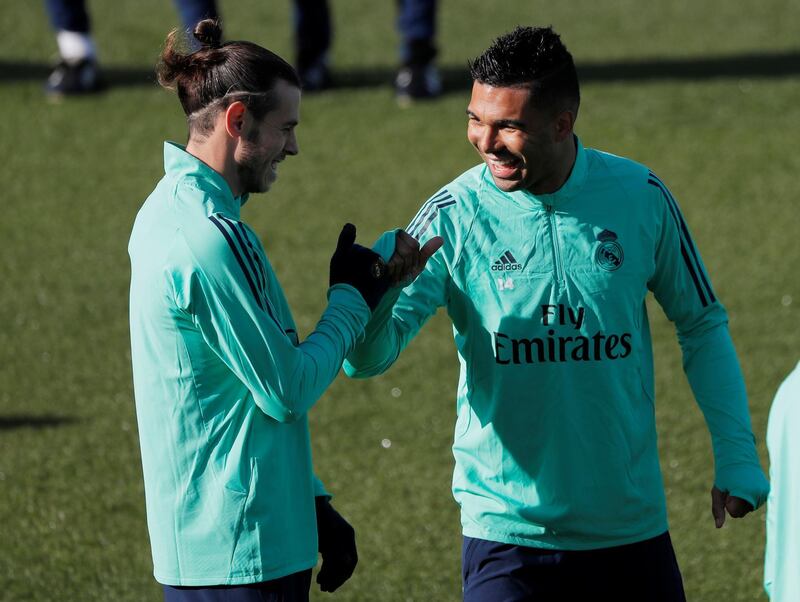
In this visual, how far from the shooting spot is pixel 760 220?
9930 millimetres

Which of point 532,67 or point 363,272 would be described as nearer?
point 363,272

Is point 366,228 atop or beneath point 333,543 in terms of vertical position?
atop

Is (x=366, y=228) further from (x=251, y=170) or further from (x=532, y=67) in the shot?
(x=251, y=170)

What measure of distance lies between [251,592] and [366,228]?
670 centimetres

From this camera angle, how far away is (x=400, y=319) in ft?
12.5

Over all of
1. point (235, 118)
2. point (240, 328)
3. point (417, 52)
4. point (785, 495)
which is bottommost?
point (785, 495)

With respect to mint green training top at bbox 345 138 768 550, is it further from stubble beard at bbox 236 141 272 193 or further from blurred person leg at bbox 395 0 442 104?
blurred person leg at bbox 395 0 442 104

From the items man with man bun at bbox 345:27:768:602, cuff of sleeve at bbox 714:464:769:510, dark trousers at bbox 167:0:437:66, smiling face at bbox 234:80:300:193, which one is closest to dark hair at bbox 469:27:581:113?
man with man bun at bbox 345:27:768:602

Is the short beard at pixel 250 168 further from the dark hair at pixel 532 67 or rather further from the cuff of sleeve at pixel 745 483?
the cuff of sleeve at pixel 745 483

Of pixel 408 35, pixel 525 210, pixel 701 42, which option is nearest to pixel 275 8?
pixel 408 35

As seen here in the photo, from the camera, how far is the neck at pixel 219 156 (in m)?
3.35

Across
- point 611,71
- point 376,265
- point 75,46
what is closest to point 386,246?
point 376,265

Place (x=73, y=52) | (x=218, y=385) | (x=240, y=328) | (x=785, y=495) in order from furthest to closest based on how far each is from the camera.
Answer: (x=73, y=52), (x=218, y=385), (x=240, y=328), (x=785, y=495)

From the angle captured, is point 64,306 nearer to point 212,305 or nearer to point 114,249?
point 114,249
